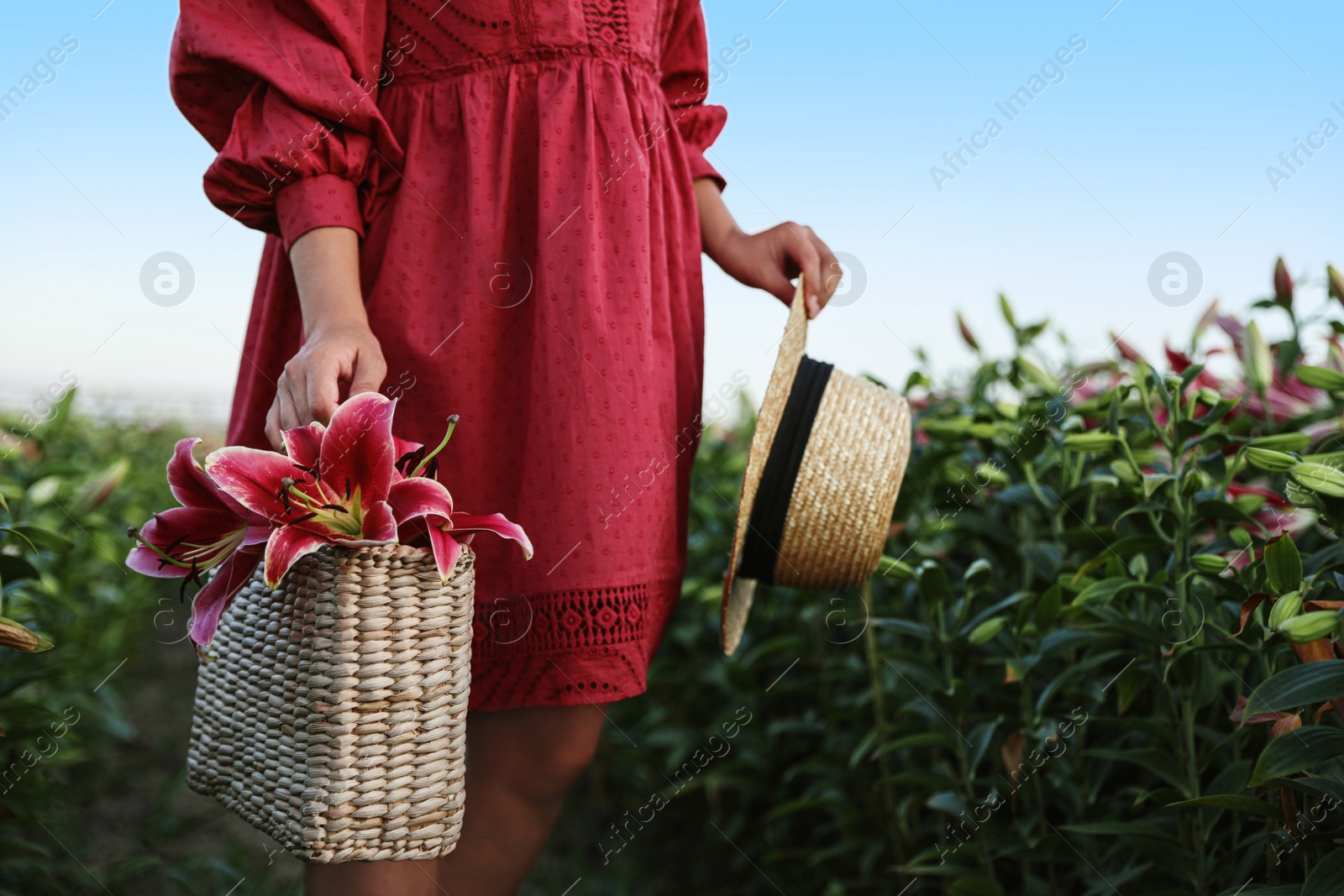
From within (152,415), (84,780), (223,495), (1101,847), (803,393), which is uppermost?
(803,393)

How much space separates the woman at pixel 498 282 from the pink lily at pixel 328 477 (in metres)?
0.20

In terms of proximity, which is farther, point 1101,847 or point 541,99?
point 1101,847

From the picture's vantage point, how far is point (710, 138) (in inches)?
52.3

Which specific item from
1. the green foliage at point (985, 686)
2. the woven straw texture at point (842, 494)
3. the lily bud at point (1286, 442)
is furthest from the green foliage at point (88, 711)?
the lily bud at point (1286, 442)

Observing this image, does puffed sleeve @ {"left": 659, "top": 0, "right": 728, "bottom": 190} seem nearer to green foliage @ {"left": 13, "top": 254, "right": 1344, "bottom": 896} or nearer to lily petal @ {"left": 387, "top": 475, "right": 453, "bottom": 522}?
green foliage @ {"left": 13, "top": 254, "right": 1344, "bottom": 896}

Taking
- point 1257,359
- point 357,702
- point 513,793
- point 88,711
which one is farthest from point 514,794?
point 88,711

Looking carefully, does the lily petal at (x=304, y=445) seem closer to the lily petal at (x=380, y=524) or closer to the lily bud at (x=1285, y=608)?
the lily petal at (x=380, y=524)

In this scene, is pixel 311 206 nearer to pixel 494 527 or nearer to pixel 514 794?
pixel 494 527

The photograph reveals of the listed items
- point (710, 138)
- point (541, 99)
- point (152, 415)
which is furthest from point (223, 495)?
point (152, 415)

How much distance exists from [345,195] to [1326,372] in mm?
1061

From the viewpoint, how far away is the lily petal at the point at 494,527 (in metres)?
0.79

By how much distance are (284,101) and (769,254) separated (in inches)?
22.9

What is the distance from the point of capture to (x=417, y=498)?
79 centimetres

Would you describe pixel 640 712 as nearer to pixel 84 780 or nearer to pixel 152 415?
pixel 84 780
